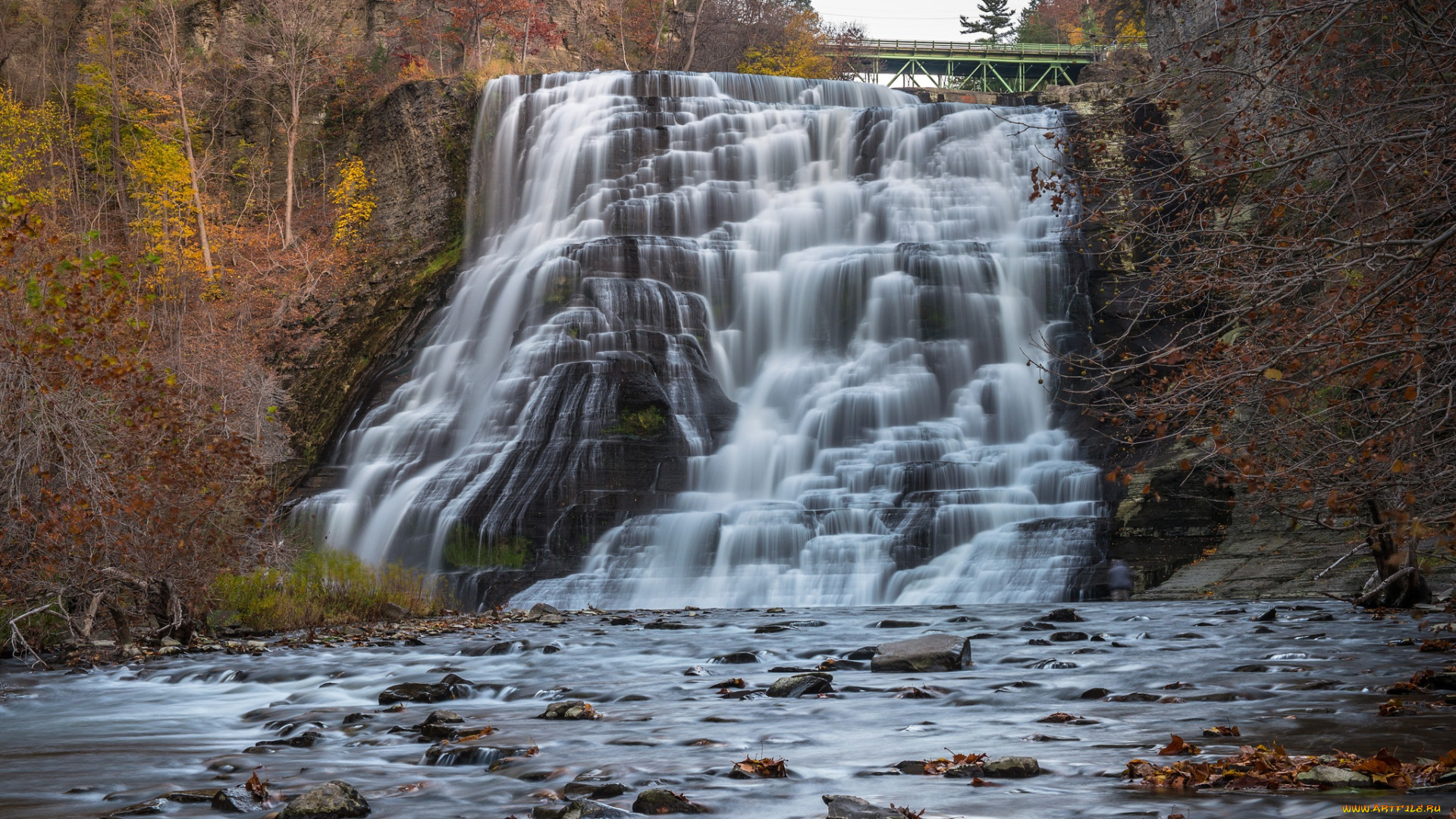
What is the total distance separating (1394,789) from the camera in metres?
4.01

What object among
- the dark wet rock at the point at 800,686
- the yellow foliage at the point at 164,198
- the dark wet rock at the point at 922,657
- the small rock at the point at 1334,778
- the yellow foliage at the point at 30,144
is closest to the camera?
the small rock at the point at 1334,778

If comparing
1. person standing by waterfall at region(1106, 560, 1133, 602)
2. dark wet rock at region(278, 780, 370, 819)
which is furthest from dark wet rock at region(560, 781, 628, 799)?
person standing by waterfall at region(1106, 560, 1133, 602)

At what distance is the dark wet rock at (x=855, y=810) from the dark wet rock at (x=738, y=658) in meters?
5.61

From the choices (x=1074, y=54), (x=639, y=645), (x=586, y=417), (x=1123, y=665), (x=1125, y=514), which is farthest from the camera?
(x=1074, y=54)

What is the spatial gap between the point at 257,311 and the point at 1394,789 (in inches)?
1298

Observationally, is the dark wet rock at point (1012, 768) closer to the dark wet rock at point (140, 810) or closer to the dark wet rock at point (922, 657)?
the dark wet rock at point (140, 810)

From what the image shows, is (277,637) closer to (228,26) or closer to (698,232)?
(698,232)

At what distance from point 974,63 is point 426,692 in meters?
66.0

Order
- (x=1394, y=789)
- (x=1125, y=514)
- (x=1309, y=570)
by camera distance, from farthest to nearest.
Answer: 1. (x=1125, y=514)
2. (x=1309, y=570)
3. (x=1394, y=789)

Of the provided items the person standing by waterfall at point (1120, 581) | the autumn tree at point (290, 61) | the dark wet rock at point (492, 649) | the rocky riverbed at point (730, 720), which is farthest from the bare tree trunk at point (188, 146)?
the person standing by waterfall at point (1120, 581)

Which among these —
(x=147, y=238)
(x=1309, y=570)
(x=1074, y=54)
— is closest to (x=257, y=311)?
(x=147, y=238)

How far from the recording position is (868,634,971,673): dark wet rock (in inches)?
356

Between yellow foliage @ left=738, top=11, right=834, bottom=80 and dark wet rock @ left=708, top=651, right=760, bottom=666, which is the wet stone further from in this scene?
yellow foliage @ left=738, top=11, right=834, bottom=80

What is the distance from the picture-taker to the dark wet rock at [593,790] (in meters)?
4.84
